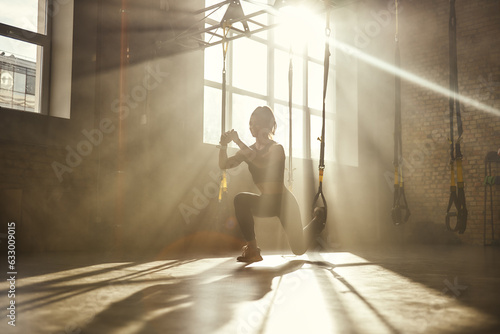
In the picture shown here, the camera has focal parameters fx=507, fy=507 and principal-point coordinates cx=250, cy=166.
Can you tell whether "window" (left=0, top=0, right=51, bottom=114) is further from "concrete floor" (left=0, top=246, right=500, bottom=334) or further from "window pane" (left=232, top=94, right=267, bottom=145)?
"window pane" (left=232, top=94, right=267, bottom=145)

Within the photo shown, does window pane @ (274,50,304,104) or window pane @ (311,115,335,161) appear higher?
window pane @ (274,50,304,104)

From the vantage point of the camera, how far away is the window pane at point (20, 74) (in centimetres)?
→ 530

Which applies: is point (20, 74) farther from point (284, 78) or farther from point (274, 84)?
point (284, 78)

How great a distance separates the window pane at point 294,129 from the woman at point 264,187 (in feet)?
14.3

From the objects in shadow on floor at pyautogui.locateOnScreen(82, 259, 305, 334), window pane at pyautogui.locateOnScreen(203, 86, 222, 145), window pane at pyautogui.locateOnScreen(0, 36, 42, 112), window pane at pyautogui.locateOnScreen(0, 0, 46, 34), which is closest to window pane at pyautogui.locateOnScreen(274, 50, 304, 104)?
window pane at pyautogui.locateOnScreen(203, 86, 222, 145)

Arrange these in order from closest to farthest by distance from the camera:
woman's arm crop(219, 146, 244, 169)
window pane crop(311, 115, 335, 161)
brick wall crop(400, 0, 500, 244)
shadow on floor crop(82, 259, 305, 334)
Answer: shadow on floor crop(82, 259, 305, 334) → woman's arm crop(219, 146, 244, 169) → brick wall crop(400, 0, 500, 244) → window pane crop(311, 115, 335, 161)

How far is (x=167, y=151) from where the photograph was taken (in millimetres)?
6629

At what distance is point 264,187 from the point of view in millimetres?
4039

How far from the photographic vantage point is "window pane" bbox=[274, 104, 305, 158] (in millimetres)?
8500

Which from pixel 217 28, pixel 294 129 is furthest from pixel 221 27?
pixel 294 129

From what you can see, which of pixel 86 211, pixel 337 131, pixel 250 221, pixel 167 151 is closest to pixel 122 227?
pixel 86 211

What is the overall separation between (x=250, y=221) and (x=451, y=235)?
21.0ft
